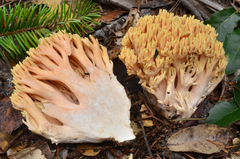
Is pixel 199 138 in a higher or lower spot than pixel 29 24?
lower

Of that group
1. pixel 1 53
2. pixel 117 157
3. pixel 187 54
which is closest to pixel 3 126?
pixel 1 53

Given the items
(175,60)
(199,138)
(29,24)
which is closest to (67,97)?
(29,24)

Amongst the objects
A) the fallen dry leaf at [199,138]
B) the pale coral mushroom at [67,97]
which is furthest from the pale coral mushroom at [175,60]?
the pale coral mushroom at [67,97]

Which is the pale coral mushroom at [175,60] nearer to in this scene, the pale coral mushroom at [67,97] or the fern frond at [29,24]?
the pale coral mushroom at [67,97]

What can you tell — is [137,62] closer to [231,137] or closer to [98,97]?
[98,97]

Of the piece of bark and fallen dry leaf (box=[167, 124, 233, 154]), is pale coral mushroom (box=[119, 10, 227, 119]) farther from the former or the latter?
the piece of bark

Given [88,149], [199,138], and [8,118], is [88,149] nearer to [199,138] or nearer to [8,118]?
[8,118]
